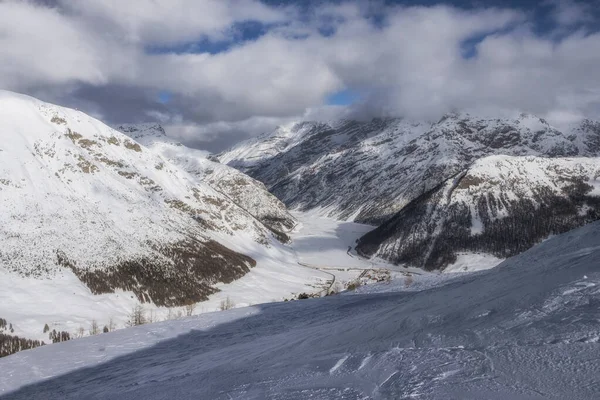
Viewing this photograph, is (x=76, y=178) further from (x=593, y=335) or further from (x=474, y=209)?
(x=474, y=209)

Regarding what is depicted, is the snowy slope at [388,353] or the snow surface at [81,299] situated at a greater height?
the snowy slope at [388,353]

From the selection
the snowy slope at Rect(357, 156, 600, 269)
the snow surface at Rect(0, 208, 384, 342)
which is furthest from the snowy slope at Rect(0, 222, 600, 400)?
the snowy slope at Rect(357, 156, 600, 269)

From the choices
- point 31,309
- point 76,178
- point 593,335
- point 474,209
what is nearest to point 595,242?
point 593,335

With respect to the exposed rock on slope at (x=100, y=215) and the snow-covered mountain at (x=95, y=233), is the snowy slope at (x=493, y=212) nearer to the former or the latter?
the snow-covered mountain at (x=95, y=233)

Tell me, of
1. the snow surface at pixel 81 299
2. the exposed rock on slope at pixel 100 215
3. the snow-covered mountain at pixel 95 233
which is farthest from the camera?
the exposed rock on slope at pixel 100 215

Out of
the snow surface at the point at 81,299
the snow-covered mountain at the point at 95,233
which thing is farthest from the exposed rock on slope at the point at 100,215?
the snow surface at the point at 81,299

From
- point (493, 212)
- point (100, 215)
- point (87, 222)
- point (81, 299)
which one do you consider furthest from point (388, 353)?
point (493, 212)
